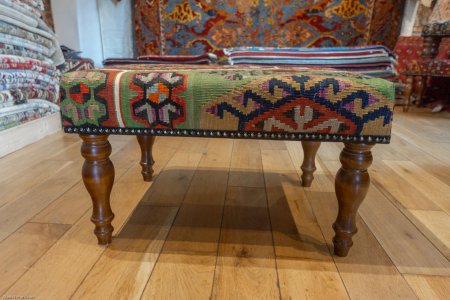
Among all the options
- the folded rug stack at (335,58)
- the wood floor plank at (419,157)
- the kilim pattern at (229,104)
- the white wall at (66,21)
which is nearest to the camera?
the kilim pattern at (229,104)

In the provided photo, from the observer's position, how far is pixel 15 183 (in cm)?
104

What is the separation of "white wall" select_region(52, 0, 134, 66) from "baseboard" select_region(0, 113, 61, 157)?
931 mm

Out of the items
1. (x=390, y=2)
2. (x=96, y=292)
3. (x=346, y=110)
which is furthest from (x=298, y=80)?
(x=390, y=2)

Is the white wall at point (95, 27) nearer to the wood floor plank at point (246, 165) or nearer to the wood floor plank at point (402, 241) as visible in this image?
the wood floor plank at point (246, 165)

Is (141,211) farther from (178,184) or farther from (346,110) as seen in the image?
(346,110)

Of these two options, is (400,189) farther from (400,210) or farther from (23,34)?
(23,34)

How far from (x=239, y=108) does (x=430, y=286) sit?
50cm

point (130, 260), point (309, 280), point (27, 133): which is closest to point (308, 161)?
point (309, 280)

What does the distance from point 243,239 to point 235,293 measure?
0.59 ft

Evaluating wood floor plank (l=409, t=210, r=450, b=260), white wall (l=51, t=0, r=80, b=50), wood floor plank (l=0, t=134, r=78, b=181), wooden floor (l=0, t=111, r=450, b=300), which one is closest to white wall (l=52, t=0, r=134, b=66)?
white wall (l=51, t=0, r=80, b=50)

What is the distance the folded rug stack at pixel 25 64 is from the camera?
1279 mm

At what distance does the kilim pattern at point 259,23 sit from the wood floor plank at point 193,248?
5.34ft

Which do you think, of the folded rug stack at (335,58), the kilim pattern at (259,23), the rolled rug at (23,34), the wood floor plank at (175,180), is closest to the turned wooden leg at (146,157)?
the wood floor plank at (175,180)

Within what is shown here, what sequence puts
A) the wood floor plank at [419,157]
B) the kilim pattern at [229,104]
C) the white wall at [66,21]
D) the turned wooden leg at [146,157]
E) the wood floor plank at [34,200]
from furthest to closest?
the white wall at [66,21], the wood floor plank at [419,157], the turned wooden leg at [146,157], the wood floor plank at [34,200], the kilim pattern at [229,104]
